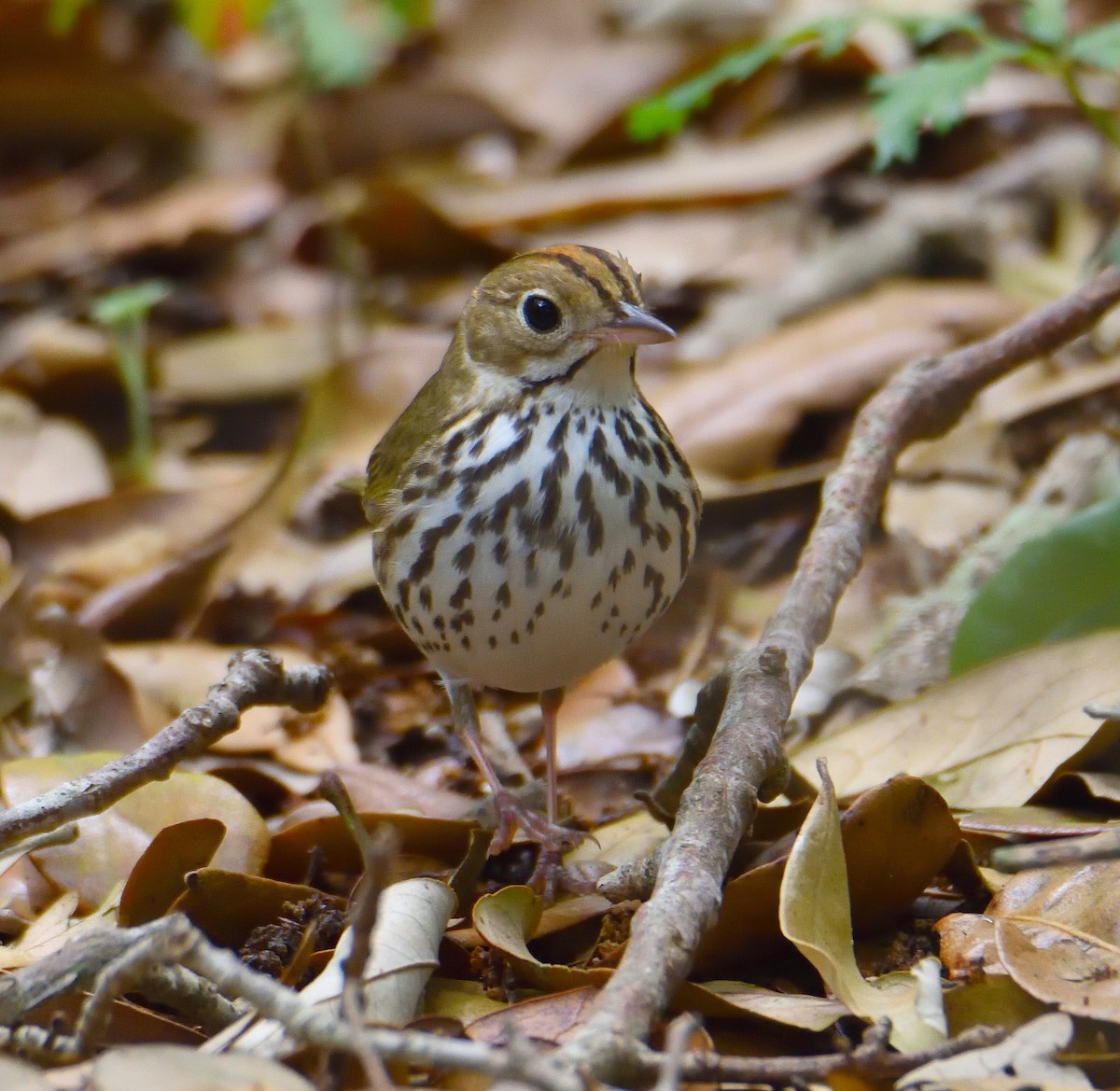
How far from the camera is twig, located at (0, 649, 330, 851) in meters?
2.82

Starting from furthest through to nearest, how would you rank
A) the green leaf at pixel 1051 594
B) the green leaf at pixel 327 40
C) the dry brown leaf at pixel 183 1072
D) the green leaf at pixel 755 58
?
the green leaf at pixel 327 40
the green leaf at pixel 755 58
the green leaf at pixel 1051 594
the dry brown leaf at pixel 183 1072

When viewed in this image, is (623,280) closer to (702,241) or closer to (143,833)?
(143,833)

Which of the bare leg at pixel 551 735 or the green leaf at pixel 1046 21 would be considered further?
the green leaf at pixel 1046 21

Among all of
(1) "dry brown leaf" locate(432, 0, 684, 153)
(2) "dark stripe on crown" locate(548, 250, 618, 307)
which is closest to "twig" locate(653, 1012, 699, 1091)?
(2) "dark stripe on crown" locate(548, 250, 618, 307)

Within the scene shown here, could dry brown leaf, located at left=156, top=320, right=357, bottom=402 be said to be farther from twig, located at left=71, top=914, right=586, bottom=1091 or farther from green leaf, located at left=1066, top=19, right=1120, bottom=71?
twig, located at left=71, top=914, right=586, bottom=1091

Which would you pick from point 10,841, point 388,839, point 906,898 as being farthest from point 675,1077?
point 10,841

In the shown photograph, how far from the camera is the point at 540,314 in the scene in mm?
3516

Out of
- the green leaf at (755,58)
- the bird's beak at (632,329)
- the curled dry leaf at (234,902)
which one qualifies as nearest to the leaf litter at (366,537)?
the curled dry leaf at (234,902)

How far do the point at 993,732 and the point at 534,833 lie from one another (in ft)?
3.08

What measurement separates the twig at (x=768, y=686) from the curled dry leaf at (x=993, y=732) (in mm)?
279

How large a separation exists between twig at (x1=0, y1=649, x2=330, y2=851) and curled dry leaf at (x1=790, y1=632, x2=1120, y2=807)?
1050 mm

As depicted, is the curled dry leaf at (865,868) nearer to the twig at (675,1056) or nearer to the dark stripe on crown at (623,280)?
the twig at (675,1056)

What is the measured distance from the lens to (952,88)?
4180 mm

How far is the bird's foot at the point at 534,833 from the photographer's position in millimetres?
3318
